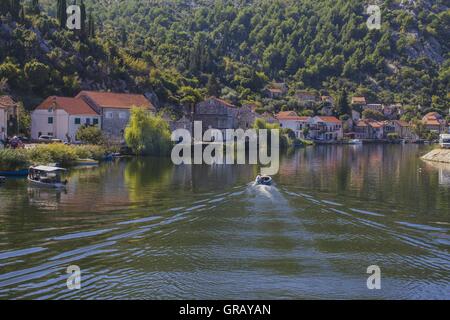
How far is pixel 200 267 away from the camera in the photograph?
72.1ft

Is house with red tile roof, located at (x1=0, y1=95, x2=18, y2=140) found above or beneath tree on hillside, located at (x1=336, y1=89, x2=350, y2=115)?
beneath

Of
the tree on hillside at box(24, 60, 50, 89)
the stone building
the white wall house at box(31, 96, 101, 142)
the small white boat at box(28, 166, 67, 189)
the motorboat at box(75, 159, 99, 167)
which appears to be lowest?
the small white boat at box(28, 166, 67, 189)

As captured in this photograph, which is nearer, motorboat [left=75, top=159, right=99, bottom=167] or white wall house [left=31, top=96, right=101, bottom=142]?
motorboat [left=75, top=159, right=99, bottom=167]

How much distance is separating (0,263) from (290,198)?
2001cm

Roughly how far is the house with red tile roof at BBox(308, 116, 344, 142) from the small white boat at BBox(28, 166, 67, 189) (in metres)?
93.8

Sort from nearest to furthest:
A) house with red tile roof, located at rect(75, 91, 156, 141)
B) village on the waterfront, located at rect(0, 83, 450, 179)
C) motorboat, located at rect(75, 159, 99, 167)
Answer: motorboat, located at rect(75, 159, 99, 167) < village on the waterfront, located at rect(0, 83, 450, 179) < house with red tile roof, located at rect(75, 91, 156, 141)

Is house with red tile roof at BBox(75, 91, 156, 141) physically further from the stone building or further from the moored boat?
the stone building

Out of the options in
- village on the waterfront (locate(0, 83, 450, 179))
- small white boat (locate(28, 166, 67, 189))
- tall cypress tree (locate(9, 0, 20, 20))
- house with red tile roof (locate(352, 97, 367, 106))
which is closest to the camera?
small white boat (locate(28, 166, 67, 189))

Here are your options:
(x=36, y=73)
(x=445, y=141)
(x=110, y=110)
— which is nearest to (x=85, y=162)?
(x=110, y=110)

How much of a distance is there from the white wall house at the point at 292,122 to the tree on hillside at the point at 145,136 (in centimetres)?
5686

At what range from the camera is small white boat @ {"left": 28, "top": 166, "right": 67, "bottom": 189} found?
41219mm

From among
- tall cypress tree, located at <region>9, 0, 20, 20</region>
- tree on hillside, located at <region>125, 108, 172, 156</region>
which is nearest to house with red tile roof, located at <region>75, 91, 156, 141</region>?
tree on hillside, located at <region>125, 108, 172, 156</region>

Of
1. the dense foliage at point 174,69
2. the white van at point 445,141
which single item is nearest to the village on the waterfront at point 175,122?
the white van at point 445,141
